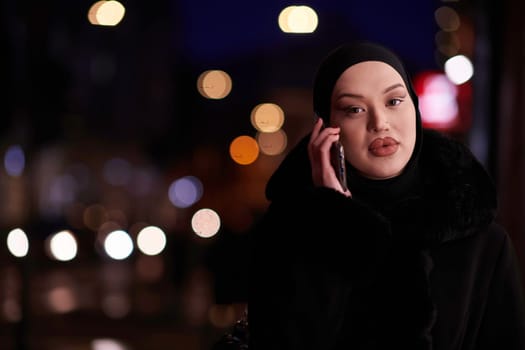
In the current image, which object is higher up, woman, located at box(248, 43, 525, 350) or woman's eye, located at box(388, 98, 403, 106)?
woman's eye, located at box(388, 98, 403, 106)

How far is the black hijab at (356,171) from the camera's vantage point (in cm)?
196

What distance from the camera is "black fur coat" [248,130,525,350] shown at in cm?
183

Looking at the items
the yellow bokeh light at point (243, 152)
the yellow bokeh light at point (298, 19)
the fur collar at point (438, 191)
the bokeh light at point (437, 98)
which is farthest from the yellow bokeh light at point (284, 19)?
the bokeh light at point (437, 98)

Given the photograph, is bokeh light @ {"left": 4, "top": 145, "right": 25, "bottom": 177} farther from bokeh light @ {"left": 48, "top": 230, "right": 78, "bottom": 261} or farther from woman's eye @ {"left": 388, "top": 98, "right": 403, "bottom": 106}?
bokeh light @ {"left": 48, "top": 230, "right": 78, "bottom": 261}

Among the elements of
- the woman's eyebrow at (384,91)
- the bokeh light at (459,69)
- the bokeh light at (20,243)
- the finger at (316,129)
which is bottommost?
the bokeh light at (20,243)

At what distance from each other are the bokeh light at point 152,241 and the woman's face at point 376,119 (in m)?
13.6

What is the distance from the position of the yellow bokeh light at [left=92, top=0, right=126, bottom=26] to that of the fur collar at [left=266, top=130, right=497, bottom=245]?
196 inches

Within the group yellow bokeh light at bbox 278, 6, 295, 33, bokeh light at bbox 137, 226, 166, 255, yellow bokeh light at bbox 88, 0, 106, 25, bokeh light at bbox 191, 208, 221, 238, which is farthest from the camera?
bokeh light at bbox 137, 226, 166, 255

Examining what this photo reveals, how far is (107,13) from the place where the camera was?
23.8 feet

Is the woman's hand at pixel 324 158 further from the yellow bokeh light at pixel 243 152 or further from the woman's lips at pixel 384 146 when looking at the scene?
the yellow bokeh light at pixel 243 152

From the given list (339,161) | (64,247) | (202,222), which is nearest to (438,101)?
(202,222)

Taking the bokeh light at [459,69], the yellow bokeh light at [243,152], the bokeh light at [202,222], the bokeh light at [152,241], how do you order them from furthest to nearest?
the bokeh light at [152,241] → the bokeh light at [459,69] → the bokeh light at [202,222] → the yellow bokeh light at [243,152]

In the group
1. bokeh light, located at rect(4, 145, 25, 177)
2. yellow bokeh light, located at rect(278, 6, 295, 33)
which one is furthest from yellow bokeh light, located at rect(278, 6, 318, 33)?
bokeh light, located at rect(4, 145, 25, 177)

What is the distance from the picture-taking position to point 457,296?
74.5 inches
